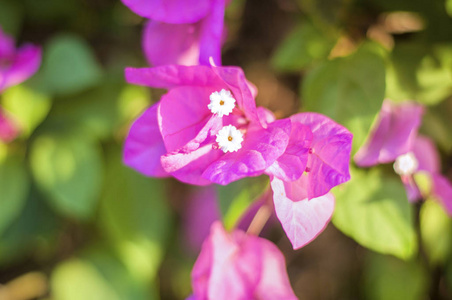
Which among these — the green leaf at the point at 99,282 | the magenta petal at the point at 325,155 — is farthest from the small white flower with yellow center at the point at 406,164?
the green leaf at the point at 99,282

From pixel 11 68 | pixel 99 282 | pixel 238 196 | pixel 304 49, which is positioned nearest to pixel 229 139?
pixel 238 196

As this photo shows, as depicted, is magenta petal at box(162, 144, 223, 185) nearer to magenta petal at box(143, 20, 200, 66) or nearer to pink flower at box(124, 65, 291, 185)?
pink flower at box(124, 65, 291, 185)

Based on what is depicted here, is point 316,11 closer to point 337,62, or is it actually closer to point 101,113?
point 337,62

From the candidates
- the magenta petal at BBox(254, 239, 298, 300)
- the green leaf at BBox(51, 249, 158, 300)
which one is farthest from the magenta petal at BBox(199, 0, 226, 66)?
the green leaf at BBox(51, 249, 158, 300)

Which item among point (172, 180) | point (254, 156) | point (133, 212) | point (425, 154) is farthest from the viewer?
point (172, 180)

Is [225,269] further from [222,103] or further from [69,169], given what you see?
[69,169]

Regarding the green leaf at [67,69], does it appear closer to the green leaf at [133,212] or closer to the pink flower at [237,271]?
the green leaf at [133,212]
